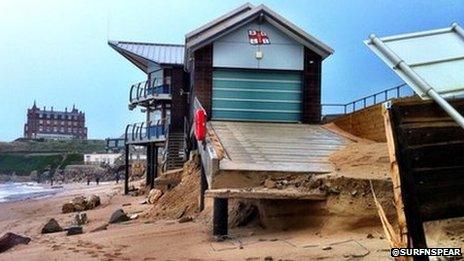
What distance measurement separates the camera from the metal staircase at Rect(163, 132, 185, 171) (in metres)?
29.6

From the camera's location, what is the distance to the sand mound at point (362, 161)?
1095cm

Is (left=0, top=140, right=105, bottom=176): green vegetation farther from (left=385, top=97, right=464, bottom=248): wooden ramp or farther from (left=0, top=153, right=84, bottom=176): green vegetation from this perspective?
(left=385, top=97, right=464, bottom=248): wooden ramp

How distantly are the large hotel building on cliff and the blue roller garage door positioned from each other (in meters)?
130

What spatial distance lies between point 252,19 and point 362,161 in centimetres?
1223

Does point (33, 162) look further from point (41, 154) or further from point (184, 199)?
point (184, 199)

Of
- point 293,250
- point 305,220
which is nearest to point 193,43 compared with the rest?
point 305,220

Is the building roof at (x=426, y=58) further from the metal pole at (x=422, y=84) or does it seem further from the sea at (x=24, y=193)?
the sea at (x=24, y=193)

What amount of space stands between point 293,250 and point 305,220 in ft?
6.57

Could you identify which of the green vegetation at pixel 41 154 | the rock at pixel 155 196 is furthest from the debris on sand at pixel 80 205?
the green vegetation at pixel 41 154

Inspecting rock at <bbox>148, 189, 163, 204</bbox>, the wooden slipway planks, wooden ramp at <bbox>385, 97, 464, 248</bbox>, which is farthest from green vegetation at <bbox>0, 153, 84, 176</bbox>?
wooden ramp at <bbox>385, 97, 464, 248</bbox>

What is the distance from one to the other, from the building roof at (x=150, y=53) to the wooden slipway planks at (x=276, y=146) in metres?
13.4

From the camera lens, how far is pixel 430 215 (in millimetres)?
4586

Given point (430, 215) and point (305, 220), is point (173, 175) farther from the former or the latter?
point (430, 215)

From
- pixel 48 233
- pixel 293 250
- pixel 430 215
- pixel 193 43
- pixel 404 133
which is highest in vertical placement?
pixel 193 43
